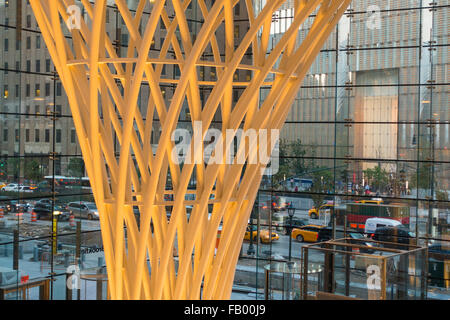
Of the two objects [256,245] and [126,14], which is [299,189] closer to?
[256,245]

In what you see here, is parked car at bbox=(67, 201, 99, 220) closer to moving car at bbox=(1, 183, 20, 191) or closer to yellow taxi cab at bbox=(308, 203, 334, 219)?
moving car at bbox=(1, 183, 20, 191)

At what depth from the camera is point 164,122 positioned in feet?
14.4

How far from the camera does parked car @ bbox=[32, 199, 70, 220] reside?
966 cm

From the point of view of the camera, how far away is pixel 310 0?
4.70m

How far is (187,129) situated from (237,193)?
22.3 feet

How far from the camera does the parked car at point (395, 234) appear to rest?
10.5 meters

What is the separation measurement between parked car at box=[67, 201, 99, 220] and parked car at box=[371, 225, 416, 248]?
511 centimetres

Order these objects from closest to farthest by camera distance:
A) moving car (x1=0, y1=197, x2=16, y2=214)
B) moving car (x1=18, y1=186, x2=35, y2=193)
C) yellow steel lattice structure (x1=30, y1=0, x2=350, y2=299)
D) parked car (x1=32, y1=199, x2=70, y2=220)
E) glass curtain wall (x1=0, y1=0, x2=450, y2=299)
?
yellow steel lattice structure (x1=30, y1=0, x2=350, y2=299), moving car (x1=0, y1=197, x2=16, y2=214), moving car (x1=18, y1=186, x2=35, y2=193), glass curtain wall (x1=0, y1=0, x2=450, y2=299), parked car (x1=32, y1=199, x2=70, y2=220)

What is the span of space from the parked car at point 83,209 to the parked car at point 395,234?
16.8ft

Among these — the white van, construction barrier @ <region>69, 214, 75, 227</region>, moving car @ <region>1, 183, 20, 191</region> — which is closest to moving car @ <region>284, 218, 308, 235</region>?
the white van

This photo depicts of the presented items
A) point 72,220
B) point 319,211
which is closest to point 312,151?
point 319,211

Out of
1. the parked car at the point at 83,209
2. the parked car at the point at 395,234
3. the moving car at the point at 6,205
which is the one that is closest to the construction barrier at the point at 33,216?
the moving car at the point at 6,205

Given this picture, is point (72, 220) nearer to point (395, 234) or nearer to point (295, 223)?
point (295, 223)

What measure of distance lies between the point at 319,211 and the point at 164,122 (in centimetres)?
729
